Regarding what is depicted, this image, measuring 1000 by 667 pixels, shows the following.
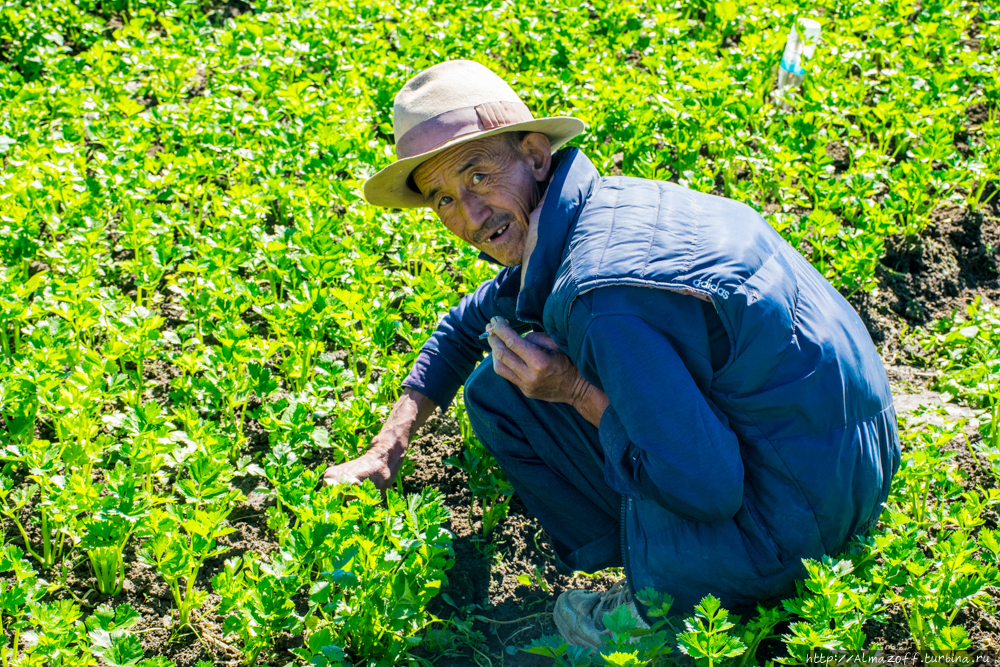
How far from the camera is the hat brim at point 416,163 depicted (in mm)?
2242

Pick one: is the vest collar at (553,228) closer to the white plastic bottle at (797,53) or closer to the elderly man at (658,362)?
the elderly man at (658,362)

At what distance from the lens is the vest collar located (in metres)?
2.09

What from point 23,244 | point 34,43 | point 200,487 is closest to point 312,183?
point 23,244

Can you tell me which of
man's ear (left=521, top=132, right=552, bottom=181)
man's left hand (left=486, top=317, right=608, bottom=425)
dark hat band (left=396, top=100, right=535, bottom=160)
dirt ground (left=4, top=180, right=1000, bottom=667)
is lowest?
dirt ground (left=4, top=180, right=1000, bottom=667)

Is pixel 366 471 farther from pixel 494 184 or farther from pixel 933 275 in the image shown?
pixel 933 275

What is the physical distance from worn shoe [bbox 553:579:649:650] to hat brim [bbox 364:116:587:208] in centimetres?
122

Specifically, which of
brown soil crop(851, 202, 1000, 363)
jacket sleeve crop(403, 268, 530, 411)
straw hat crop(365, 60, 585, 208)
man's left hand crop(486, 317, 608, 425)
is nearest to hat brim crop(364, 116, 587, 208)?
straw hat crop(365, 60, 585, 208)

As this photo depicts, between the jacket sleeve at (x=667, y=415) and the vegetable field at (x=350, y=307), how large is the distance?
25cm

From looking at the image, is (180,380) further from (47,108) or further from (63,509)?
(47,108)

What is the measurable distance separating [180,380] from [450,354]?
0.98 meters

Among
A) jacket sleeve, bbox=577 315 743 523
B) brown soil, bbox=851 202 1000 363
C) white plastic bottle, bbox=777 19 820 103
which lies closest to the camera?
jacket sleeve, bbox=577 315 743 523

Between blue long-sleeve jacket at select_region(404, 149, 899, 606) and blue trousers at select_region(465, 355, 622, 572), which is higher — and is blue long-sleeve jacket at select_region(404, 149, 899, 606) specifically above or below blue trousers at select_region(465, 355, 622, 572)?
above

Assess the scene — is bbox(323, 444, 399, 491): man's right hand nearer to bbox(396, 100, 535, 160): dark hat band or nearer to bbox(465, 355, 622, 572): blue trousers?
bbox(465, 355, 622, 572): blue trousers

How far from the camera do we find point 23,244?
11.5 feet
